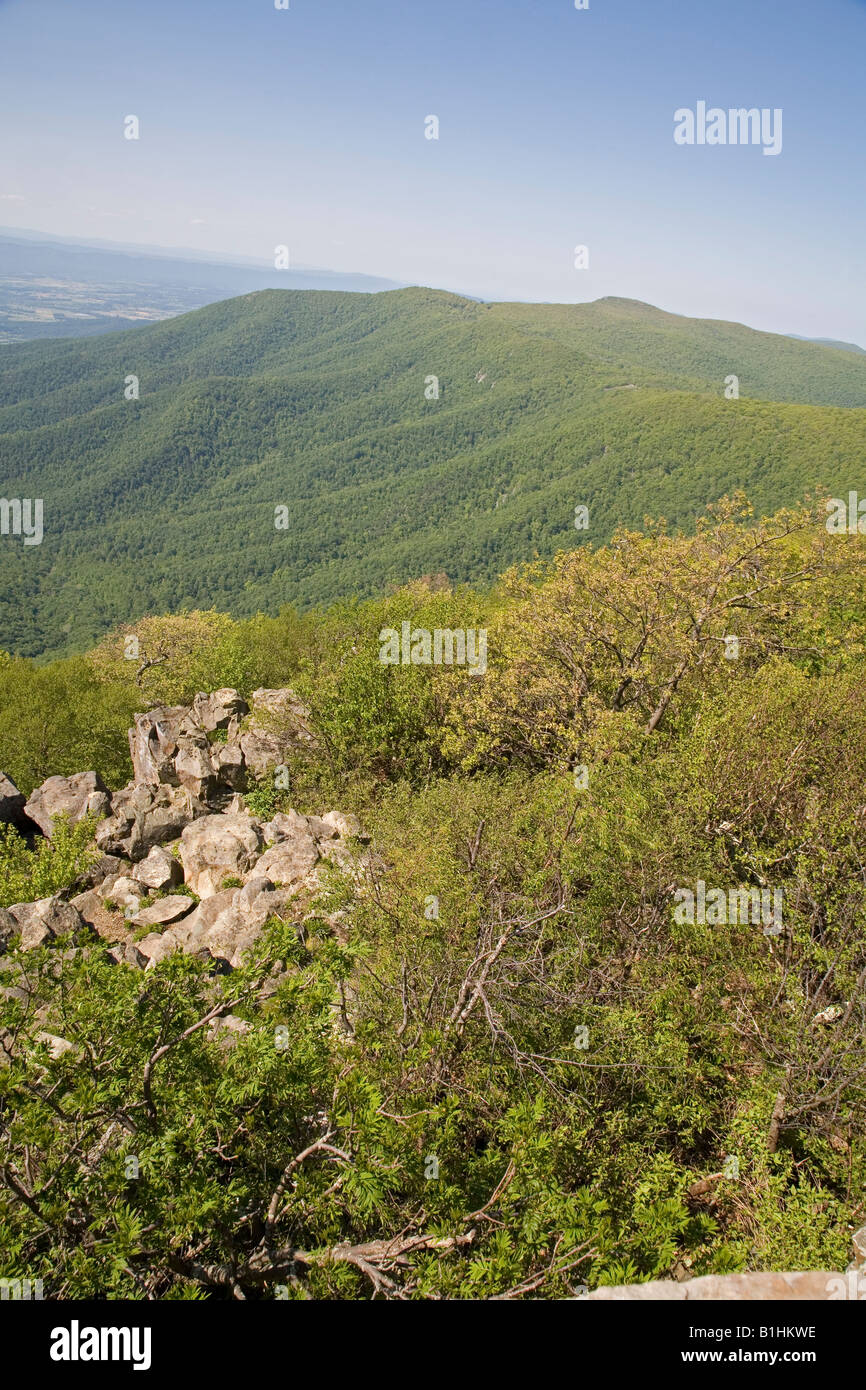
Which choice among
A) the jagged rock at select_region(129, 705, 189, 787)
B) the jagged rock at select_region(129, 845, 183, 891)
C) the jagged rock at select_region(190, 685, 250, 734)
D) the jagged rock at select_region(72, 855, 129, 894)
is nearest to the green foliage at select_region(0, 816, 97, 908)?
the jagged rock at select_region(72, 855, 129, 894)

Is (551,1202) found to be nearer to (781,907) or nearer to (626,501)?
(781,907)

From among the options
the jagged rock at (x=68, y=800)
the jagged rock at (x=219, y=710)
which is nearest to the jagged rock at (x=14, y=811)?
the jagged rock at (x=68, y=800)

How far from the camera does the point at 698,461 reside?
18350 cm

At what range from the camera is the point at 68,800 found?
22906 mm

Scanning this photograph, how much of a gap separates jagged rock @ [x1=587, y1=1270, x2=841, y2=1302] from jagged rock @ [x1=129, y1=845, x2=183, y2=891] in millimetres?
14723

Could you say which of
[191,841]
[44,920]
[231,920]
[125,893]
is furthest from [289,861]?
[44,920]

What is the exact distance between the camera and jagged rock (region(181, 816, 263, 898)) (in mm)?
17438

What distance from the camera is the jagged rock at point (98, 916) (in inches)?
653

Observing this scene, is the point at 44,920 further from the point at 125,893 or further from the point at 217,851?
the point at 217,851

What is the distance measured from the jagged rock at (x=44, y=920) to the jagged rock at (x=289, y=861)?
4105 mm

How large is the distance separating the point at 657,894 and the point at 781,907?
1.84 metres

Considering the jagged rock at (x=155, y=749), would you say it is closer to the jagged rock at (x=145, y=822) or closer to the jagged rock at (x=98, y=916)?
the jagged rock at (x=145, y=822)

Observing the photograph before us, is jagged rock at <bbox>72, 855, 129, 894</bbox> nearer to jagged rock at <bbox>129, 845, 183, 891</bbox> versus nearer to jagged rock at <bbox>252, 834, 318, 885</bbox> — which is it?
jagged rock at <bbox>129, 845, 183, 891</bbox>
